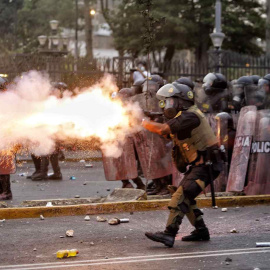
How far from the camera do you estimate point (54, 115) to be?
10.1 m

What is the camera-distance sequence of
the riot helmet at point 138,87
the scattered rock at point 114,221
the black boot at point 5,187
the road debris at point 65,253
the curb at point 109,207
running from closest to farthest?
1. the road debris at point 65,253
2. the scattered rock at point 114,221
3. the curb at point 109,207
4. the black boot at point 5,187
5. the riot helmet at point 138,87

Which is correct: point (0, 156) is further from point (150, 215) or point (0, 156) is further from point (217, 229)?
point (217, 229)

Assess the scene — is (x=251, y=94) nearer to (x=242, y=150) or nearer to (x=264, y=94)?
(x=264, y=94)

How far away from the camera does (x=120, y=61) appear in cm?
2455

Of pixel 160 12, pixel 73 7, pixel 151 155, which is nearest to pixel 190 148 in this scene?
pixel 151 155

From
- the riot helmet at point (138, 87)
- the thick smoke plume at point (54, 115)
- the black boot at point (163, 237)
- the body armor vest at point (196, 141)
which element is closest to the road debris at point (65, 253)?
the black boot at point (163, 237)

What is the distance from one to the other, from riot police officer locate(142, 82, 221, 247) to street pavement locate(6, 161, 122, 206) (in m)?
3.69

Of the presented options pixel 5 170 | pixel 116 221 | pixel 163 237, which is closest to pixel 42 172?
pixel 5 170

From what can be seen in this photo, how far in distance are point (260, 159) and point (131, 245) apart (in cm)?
384

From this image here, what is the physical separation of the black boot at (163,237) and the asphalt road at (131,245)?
0.07m

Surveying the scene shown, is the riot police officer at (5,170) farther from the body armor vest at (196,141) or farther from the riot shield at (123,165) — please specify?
the body armor vest at (196,141)

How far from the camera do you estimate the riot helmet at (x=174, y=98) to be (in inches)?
326

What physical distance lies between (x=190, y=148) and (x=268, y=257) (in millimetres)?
1593

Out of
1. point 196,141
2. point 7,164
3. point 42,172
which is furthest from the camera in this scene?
point 42,172
